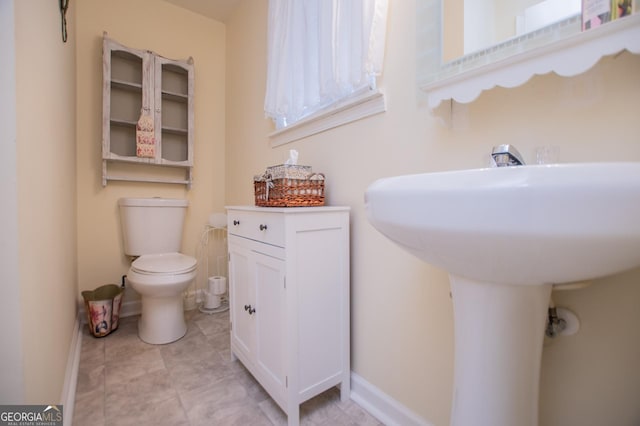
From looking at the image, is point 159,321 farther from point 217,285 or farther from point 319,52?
point 319,52

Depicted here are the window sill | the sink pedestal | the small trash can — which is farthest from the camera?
the small trash can

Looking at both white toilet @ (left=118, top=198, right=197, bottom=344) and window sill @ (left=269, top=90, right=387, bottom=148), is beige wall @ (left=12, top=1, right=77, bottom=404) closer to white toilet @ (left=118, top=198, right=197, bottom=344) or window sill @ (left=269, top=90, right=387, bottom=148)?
white toilet @ (left=118, top=198, right=197, bottom=344)

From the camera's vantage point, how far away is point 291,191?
113 cm

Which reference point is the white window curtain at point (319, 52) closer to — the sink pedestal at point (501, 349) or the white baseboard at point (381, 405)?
the sink pedestal at point (501, 349)

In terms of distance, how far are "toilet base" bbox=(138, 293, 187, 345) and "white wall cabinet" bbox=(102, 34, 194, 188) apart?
3.02 ft

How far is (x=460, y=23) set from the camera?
32.5 inches

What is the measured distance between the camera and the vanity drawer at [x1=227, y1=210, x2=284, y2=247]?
103 centimetres

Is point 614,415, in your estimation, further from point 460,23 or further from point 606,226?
point 460,23

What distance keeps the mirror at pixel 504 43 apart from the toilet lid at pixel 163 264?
1.53 metres

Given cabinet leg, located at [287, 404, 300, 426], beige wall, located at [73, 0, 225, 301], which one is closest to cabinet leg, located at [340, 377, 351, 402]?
cabinet leg, located at [287, 404, 300, 426]

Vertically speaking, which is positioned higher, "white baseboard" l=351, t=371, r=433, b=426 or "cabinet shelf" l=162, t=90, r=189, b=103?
"cabinet shelf" l=162, t=90, r=189, b=103

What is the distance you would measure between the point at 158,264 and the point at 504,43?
6.17 ft

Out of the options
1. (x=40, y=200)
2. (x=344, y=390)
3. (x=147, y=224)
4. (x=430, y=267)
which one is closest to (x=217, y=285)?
(x=147, y=224)

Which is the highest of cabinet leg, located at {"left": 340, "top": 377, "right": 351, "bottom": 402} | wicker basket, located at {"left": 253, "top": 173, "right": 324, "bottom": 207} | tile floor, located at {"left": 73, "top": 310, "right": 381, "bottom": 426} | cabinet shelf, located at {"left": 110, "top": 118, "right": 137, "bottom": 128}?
cabinet shelf, located at {"left": 110, "top": 118, "right": 137, "bottom": 128}
